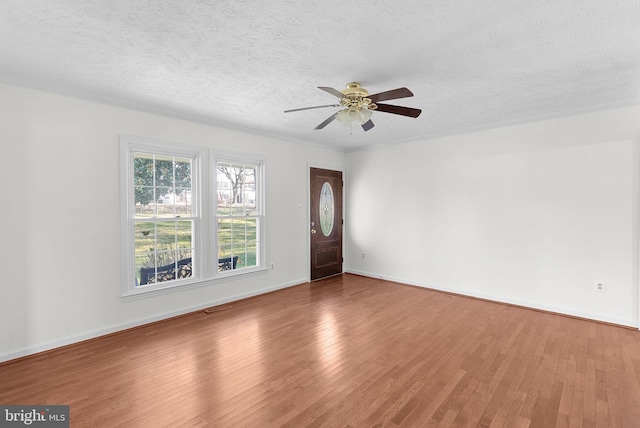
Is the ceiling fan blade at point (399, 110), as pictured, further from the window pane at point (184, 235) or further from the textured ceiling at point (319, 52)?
the window pane at point (184, 235)

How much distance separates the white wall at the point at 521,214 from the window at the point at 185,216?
2573 mm

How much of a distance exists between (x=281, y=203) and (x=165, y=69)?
2.90 meters

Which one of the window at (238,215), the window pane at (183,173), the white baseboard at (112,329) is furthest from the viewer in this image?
the window at (238,215)

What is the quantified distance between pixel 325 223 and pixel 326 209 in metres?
0.29

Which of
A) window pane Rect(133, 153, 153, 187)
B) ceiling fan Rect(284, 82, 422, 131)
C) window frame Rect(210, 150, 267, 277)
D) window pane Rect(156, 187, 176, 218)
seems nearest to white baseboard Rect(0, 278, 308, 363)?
window frame Rect(210, 150, 267, 277)

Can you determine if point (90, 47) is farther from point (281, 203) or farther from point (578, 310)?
point (578, 310)

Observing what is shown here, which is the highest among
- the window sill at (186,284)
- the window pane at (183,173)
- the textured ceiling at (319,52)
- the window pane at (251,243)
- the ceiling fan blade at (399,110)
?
the textured ceiling at (319,52)

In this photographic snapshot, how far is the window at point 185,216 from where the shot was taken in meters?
3.65

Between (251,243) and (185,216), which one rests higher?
(185,216)

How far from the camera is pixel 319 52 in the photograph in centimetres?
237

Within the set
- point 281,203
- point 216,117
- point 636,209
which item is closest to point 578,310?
point 636,209

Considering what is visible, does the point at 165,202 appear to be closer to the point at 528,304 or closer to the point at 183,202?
the point at 183,202


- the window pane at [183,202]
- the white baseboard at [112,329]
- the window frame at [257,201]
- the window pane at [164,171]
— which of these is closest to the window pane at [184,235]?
the window pane at [183,202]

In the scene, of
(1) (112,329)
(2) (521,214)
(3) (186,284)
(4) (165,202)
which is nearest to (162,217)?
(4) (165,202)
